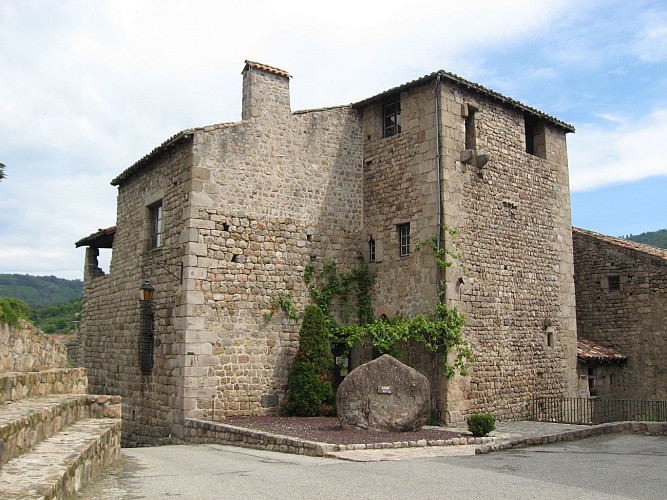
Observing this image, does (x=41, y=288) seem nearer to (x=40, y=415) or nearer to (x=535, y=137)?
(x=535, y=137)

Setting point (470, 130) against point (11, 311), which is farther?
point (470, 130)

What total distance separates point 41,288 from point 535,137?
7419 cm

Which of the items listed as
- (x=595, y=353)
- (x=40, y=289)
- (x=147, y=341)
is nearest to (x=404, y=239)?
(x=147, y=341)

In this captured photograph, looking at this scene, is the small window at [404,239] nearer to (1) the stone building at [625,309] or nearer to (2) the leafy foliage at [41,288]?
(1) the stone building at [625,309]

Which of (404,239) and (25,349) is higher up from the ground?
(404,239)

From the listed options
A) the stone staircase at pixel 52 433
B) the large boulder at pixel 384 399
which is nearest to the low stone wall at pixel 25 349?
the stone staircase at pixel 52 433

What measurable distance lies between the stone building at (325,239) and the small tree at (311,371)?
1.62ft

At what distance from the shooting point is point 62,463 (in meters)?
6.25

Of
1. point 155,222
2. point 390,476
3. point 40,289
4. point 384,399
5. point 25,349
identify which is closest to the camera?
point 390,476

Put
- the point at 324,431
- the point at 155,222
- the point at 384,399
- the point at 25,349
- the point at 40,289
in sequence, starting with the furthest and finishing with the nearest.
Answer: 1. the point at 40,289
2. the point at 155,222
3. the point at 384,399
4. the point at 324,431
5. the point at 25,349

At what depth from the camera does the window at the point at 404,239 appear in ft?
53.8

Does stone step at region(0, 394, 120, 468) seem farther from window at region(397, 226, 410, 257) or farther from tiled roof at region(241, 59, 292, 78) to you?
tiled roof at region(241, 59, 292, 78)

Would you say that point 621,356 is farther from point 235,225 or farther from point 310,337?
point 235,225

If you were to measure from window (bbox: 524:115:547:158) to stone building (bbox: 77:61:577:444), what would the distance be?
0.10 m
